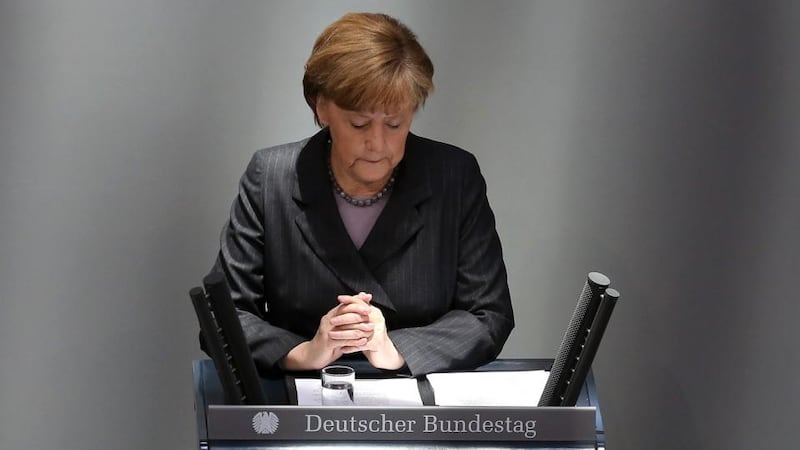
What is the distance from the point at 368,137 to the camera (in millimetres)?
2836

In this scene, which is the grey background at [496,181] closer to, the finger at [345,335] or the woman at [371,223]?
the woman at [371,223]

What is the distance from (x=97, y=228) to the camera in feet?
11.8

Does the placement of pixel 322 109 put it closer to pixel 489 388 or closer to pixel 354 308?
pixel 354 308

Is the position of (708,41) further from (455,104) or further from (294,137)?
(294,137)

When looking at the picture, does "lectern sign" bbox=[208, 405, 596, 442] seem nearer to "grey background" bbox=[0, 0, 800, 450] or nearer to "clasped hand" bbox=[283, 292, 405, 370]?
"clasped hand" bbox=[283, 292, 405, 370]

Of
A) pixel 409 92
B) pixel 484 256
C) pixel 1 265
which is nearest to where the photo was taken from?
pixel 409 92

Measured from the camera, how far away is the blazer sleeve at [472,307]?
9.11ft

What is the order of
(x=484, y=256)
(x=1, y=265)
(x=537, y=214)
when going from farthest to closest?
(x=537, y=214)
(x=1, y=265)
(x=484, y=256)

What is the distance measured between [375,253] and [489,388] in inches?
21.0

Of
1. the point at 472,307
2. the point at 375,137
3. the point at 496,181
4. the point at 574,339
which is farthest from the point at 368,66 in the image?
the point at 496,181

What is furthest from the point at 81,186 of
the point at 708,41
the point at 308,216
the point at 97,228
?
the point at 708,41

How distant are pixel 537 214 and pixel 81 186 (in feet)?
4.49

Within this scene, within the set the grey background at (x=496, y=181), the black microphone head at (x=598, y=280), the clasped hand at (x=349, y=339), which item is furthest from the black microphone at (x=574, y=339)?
the grey background at (x=496, y=181)

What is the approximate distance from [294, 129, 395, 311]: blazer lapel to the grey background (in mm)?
743
